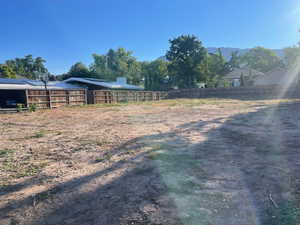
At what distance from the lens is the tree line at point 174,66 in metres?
30.6

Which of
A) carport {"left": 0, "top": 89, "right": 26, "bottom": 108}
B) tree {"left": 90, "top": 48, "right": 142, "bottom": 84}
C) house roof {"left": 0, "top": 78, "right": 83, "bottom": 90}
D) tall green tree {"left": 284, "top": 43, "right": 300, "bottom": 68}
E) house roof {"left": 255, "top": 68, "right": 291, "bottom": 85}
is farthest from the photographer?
tree {"left": 90, "top": 48, "right": 142, "bottom": 84}

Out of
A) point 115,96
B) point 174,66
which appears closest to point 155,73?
point 174,66

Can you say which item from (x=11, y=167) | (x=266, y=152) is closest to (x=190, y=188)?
(x=266, y=152)

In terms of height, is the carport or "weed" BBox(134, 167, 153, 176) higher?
the carport

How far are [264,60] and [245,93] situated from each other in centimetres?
2906

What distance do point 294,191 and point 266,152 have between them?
4.20 feet

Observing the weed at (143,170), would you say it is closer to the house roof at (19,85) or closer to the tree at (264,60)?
the house roof at (19,85)

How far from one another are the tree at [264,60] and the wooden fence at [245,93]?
27.9m

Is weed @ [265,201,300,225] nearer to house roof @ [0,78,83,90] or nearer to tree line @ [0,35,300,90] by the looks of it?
house roof @ [0,78,83,90]

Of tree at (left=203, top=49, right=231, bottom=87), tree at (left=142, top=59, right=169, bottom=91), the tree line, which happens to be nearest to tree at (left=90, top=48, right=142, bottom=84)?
the tree line

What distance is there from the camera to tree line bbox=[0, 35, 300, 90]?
30594 mm

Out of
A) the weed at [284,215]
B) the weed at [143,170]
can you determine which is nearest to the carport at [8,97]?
the weed at [143,170]

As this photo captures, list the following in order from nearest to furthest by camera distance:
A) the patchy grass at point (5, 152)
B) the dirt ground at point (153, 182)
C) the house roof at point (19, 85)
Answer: the dirt ground at point (153, 182) → the patchy grass at point (5, 152) → the house roof at point (19, 85)

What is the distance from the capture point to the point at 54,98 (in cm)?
1293
